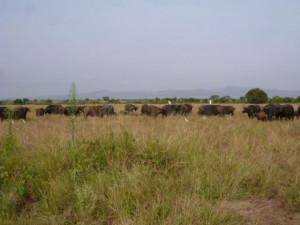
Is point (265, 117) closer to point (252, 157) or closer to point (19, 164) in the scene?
point (252, 157)

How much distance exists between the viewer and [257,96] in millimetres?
59125

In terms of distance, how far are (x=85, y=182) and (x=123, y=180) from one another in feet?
2.21

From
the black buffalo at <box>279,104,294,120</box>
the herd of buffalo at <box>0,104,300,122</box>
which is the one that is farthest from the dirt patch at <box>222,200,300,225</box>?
the black buffalo at <box>279,104,294,120</box>

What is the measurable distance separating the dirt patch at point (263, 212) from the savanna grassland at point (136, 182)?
0.09m

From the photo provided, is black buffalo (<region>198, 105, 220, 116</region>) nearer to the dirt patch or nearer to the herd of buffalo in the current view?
the herd of buffalo

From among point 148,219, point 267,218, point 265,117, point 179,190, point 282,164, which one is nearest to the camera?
point 148,219

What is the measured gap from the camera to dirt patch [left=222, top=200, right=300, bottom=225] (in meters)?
4.38

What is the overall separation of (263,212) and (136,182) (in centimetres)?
178

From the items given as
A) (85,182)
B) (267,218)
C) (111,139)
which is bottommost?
(267,218)

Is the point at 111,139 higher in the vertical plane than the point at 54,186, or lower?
higher

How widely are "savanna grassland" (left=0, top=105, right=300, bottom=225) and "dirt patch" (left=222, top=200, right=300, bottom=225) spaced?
0.28 feet

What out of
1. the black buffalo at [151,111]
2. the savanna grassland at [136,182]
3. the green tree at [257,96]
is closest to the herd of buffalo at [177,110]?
the black buffalo at [151,111]

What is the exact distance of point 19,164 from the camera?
6285mm

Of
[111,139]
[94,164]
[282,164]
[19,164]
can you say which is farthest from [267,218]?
[19,164]
